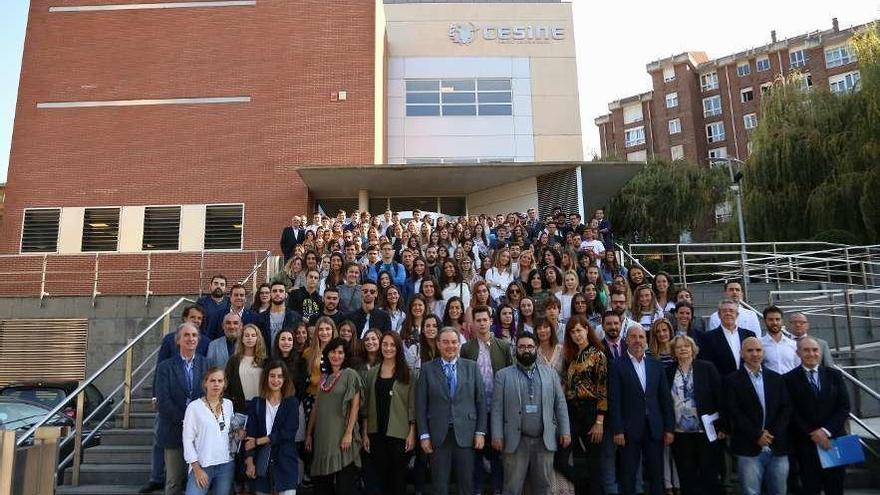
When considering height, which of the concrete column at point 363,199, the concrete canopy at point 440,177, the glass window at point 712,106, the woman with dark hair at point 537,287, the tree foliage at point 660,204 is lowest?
the woman with dark hair at point 537,287

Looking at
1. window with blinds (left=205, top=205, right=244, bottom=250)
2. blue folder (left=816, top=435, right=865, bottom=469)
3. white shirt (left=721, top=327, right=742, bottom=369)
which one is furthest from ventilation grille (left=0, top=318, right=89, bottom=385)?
blue folder (left=816, top=435, right=865, bottom=469)

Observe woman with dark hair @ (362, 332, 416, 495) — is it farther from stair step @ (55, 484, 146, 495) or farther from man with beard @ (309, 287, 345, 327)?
stair step @ (55, 484, 146, 495)

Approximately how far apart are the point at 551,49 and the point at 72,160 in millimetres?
17405

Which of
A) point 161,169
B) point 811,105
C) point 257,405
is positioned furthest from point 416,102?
point 257,405

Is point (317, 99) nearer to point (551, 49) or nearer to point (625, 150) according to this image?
point (551, 49)

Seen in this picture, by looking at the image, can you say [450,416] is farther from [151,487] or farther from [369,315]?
[151,487]

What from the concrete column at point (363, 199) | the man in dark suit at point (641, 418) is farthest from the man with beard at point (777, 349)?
the concrete column at point (363, 199)

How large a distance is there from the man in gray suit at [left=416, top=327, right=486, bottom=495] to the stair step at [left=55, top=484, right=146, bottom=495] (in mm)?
2874

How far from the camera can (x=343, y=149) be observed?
60.9 feet

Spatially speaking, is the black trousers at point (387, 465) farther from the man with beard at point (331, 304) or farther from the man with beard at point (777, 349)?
the man with beard at point (777, 349)

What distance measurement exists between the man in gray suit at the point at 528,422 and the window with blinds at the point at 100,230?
1633cm

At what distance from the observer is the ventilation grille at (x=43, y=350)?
45.6 feet

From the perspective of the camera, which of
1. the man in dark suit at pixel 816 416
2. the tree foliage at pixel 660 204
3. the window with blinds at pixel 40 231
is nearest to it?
the man in dark suit at pixel 816 416

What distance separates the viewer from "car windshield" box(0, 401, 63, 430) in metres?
8.25
